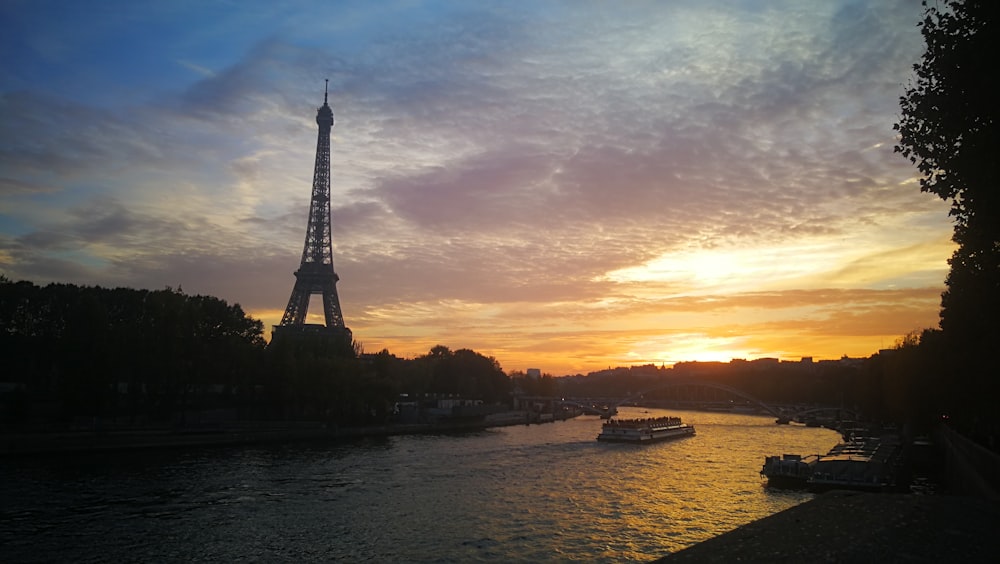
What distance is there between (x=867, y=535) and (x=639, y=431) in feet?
193

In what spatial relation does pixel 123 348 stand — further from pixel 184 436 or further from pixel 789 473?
pixel 789 473

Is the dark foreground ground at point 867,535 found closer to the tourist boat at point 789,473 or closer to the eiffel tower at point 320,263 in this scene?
the tourist boat at point 789,473

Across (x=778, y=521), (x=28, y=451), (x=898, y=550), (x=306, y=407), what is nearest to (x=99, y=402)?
(x=28, y=451)

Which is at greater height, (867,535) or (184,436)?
(184,436)

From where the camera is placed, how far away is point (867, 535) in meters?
15.2

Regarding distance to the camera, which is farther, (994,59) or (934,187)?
(934,187)

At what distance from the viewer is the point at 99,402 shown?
50.3 meters

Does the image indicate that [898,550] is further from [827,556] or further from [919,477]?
[919,477]

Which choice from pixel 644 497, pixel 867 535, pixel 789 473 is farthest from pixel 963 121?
pixel 789 473

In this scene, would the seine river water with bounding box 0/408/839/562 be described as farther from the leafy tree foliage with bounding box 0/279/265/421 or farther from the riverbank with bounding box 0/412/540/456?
the leafy tree foliage with bounding box 0/279/265/421

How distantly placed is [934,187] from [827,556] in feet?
28.1

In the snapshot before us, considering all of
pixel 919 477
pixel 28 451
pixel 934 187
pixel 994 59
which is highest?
pixel 994 59

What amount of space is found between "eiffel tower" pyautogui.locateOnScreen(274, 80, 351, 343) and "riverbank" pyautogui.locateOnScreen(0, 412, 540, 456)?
25832 millimetres

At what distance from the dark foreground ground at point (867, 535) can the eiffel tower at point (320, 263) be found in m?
81.5
